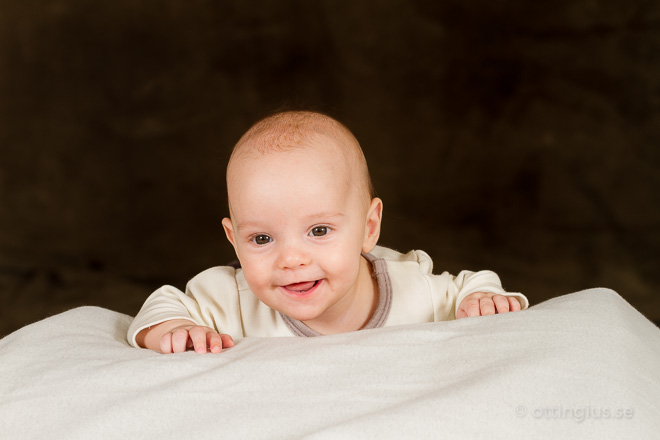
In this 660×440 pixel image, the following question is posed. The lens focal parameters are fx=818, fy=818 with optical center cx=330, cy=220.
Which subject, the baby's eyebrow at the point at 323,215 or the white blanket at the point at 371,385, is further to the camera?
the baby's eyebrow at the point at 323,215

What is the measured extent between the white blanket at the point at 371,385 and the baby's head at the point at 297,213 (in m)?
0.17

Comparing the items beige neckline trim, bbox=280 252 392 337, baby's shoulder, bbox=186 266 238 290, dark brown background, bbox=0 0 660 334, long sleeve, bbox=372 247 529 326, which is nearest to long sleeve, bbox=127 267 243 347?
baby's shoulder, bbox=186 266 238 290

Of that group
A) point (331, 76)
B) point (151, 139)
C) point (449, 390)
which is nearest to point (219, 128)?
point (151, 139)

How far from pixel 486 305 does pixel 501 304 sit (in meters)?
0.03

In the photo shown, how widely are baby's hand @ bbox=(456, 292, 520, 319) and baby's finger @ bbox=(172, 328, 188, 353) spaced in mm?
531

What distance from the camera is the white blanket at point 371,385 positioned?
100 centimetres

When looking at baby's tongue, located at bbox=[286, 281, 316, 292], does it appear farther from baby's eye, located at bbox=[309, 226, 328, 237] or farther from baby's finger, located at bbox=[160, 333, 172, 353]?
baby's finger, located at bbox=[160, 333, 172, 353]

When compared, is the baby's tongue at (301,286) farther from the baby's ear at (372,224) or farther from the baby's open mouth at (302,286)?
the baby's ear at (372,224)

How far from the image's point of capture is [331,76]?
286 centimetres

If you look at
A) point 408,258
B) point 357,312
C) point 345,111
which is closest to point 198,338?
point 357,312

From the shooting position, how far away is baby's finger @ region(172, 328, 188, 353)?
4.38ft

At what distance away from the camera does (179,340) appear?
1.34 meters

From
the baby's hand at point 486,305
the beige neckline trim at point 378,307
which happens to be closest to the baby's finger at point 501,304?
the baby's hand at point 486,305

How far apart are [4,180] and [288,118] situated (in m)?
1.69
